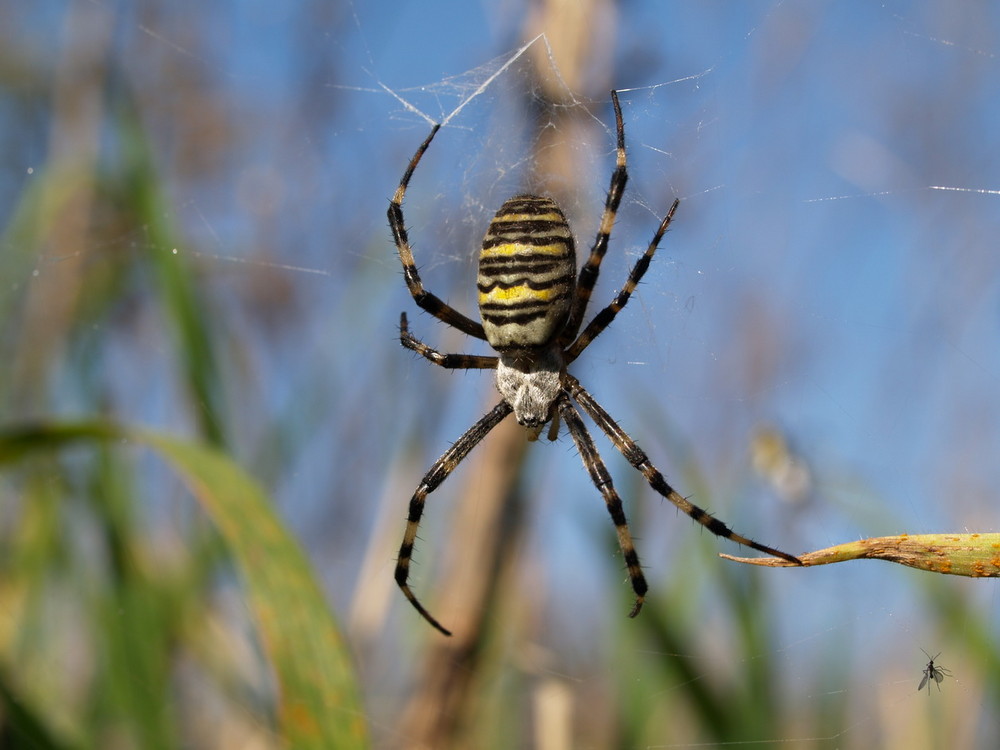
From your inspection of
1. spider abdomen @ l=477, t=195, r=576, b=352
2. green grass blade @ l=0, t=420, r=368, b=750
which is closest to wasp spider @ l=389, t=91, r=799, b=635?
spider abdomen @ l=477, t=195, r=576, b=352

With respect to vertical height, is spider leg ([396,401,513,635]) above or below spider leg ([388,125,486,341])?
below

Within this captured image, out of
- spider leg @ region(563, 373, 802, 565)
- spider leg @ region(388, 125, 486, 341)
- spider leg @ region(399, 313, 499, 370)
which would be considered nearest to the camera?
spider leg @ region(563, 373, 802, 565)

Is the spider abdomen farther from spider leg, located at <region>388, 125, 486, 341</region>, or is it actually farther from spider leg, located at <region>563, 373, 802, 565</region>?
spider leg, located at <region>563, 373, 802, 565</region>

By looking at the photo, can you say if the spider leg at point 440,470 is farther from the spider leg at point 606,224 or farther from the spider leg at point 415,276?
the spider leg at point 606,224

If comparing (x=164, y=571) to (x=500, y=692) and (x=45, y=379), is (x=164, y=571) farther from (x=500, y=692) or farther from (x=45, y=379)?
(x=500, y=692)

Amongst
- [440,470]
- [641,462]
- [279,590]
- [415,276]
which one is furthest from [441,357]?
[279,590]

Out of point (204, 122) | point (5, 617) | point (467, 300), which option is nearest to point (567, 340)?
point (467, 300)

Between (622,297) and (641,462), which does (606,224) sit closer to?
(622,297)
